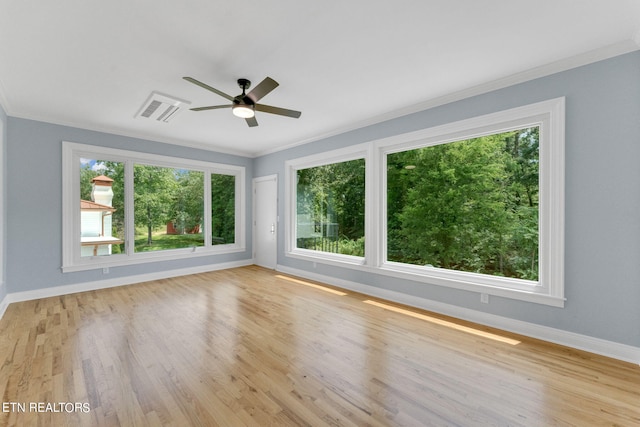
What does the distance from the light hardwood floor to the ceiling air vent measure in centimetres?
262

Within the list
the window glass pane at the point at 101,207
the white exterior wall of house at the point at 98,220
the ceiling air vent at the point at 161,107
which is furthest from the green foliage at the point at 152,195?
the ceiling air vent at the point at 161,107

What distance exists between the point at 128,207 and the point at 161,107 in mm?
2223

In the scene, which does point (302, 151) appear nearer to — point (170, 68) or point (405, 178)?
point (405, 178)

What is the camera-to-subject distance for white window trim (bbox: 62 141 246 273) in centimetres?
427

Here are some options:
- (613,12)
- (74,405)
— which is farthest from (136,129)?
(613,12)

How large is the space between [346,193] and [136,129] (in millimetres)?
3708

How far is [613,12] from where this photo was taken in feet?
6.48

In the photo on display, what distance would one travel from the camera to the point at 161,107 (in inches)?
143

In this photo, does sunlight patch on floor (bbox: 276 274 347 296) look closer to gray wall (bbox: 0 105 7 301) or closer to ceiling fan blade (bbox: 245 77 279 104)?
ceiling fan blade (bbox: 245 77 279 104)

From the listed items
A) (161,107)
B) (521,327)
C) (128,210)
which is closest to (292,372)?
(521,327)

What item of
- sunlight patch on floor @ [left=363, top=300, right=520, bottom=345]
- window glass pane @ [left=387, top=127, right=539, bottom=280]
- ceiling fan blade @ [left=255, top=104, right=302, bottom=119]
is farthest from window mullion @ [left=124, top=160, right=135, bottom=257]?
window glass pane @ [left=387, top=127, right=539, bottom=280]

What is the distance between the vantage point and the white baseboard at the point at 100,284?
3.90 meters

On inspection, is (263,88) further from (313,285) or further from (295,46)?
(313,285)

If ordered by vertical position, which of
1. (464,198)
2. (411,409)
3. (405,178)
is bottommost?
(411,409)
